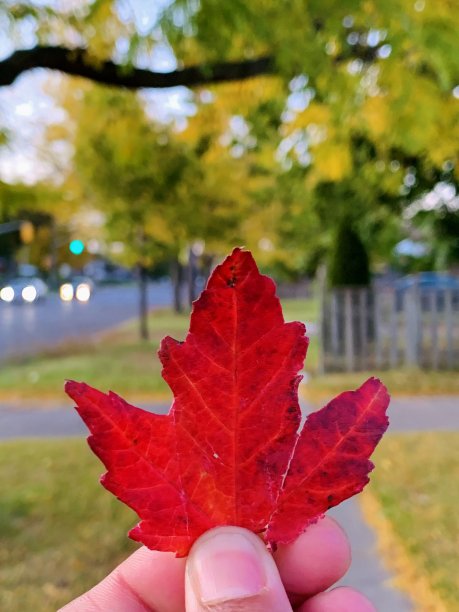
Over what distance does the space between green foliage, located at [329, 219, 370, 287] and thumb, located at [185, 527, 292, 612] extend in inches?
383

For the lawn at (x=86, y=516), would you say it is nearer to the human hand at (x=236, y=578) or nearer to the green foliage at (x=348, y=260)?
the human hand at (x=236, y=578)

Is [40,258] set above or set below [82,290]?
above

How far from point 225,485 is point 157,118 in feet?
28.8

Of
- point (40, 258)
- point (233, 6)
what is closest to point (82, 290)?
point (233, 6)

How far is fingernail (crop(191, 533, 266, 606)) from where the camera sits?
2.44 feet

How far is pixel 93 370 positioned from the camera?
33.5 ft

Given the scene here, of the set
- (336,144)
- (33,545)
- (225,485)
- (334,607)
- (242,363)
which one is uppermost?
(336,144)

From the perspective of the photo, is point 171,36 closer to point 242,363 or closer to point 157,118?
point 242,363

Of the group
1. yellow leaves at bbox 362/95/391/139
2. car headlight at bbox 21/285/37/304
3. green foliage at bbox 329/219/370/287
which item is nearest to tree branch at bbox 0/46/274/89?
yellow leaves at bbox 362/95/391/139

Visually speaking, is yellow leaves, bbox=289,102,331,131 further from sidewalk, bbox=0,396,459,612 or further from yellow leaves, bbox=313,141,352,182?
sidewalk, bbox=0,396,459,612

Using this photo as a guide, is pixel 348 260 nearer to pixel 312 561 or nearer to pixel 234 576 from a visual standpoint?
pixel 312 561

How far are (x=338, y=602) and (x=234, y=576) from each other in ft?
1.03

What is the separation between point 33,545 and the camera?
13.0 feet

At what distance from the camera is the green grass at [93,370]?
28.2 ft
